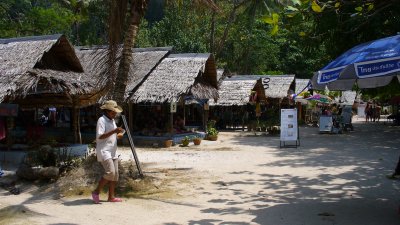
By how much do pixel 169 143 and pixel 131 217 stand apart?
10.2 m

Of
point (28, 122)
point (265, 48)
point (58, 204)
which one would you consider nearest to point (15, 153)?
point (58, 204)

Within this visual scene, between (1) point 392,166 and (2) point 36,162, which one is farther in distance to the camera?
(1) point 392,166

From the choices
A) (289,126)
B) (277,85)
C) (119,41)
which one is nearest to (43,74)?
(119,41)

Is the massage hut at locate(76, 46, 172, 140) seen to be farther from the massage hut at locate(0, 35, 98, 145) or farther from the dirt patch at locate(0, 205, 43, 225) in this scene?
the dirt patch at locate(0, 205, 43, 225)

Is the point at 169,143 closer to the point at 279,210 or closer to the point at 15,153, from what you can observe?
the point at 15,153

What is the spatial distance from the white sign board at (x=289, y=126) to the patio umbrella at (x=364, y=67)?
28.4ft

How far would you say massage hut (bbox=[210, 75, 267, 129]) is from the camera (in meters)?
24.4

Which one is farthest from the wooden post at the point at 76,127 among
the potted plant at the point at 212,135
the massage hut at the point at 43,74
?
the potted plant at the point at 212,135

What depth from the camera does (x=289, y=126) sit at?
14.8 meters

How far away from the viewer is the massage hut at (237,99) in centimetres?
2444

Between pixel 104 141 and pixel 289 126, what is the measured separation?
9.28 meters

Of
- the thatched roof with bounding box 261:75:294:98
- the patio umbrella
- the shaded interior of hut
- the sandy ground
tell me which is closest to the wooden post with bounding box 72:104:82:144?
the shaded interior of hut

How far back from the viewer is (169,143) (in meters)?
16.2

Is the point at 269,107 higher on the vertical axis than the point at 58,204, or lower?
higher
